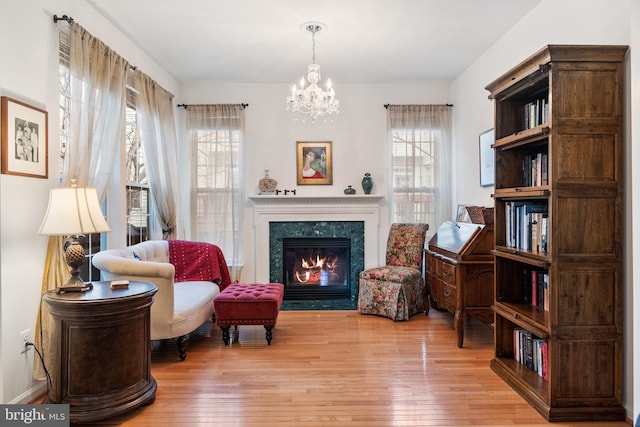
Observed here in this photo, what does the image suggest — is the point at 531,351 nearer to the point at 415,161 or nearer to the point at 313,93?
the point at 313,93

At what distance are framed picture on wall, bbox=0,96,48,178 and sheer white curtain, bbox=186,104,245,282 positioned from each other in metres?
2.52

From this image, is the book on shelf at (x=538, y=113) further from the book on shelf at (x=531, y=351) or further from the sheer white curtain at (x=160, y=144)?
the sheer white curtain at (x=160, y=144)

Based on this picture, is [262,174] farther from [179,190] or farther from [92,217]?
[92,217]

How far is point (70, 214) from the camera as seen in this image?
2.30m

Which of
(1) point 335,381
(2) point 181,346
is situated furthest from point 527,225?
(2) point 181,346

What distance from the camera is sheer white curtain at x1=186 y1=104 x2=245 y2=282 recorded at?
16.9ft

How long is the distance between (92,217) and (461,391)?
105 inches

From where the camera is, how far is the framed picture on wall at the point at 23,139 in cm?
232

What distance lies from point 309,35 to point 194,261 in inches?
105

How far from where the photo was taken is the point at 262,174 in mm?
5297

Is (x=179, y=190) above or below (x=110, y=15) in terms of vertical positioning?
below

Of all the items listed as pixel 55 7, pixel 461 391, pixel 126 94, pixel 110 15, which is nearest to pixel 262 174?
A: pixel 126 94

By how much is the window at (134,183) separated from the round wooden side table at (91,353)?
1850 millimetres
